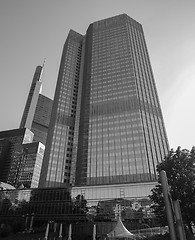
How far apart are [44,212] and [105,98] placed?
77.7m

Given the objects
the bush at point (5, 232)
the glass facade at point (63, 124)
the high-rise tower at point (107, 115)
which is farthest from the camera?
the glass facade at point (63, 124)

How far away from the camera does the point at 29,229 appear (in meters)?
51.5

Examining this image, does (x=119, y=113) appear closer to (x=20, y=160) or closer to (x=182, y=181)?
(x=182, y=181)

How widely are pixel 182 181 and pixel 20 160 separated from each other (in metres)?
182

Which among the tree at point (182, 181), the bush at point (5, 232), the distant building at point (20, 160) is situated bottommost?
the bush at point (5, 232)

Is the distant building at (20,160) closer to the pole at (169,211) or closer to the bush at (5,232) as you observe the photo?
the bush at (5,232)

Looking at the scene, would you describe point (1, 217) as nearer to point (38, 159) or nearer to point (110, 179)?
point (110, 179)

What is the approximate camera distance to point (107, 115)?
369 ft

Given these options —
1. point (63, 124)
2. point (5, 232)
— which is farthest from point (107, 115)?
point (5, 232)

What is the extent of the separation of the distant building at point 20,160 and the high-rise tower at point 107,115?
220ft

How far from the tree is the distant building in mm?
160472

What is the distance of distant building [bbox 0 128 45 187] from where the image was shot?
171375mm

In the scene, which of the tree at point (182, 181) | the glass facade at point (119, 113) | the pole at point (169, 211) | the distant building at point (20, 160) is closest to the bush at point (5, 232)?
the tree at point (182, 181)

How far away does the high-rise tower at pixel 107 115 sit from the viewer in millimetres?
93562
